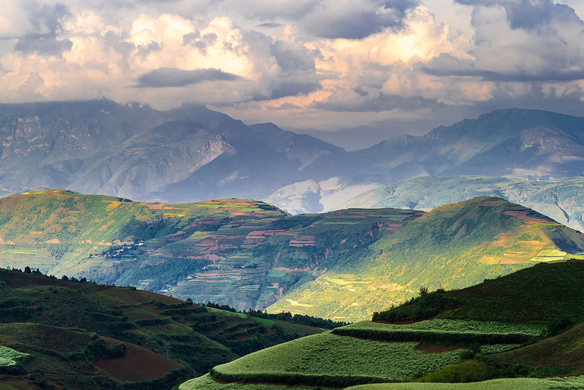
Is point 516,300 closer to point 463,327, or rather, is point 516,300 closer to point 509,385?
point 463,327

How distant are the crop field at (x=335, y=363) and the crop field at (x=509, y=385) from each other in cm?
1058

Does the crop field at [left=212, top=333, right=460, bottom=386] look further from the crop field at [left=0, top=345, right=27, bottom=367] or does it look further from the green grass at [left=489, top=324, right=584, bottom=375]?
the crop field at [left=0, top=345, right=27, bottom=367]

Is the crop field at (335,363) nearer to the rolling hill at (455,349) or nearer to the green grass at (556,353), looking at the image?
the rolling hill at (455,349)

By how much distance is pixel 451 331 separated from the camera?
10056cm

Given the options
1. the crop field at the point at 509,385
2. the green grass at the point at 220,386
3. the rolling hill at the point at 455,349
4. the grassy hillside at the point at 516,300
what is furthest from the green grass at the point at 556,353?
the green grass at the point at 220,386

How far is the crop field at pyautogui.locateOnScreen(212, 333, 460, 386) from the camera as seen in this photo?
93188 millimetres

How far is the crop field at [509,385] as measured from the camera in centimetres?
7194

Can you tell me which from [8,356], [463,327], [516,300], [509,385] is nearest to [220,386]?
[463,327]

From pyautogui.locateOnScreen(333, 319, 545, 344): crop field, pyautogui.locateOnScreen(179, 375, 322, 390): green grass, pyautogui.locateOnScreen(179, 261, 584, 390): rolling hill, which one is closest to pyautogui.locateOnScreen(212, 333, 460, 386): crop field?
pyautogui.locateOnScreen(179, 261, 584, 390): rolling hill

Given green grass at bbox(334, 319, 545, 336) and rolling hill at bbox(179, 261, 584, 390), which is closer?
rolling hill at bbox(179, 261, 584, 390)

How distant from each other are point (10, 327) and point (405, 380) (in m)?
137

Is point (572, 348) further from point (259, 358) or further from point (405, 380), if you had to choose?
point (259, 358)

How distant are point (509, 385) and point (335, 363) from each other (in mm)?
30296

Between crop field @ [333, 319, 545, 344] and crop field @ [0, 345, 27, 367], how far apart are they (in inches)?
3095
